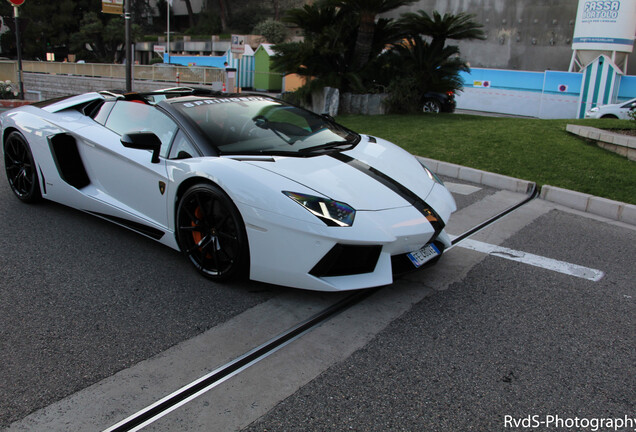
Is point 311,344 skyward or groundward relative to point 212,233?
groundward

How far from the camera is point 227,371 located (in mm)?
2566

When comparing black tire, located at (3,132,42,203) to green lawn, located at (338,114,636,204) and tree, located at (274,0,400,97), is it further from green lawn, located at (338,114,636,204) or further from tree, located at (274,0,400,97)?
tree, located at (274,0,400,97)

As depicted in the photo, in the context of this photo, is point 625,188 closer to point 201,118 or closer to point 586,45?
point 201,118

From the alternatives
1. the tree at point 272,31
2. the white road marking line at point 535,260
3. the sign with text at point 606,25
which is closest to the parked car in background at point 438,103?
the white road marking line at point 535,260

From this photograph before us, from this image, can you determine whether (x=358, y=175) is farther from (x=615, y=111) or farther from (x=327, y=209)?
(x=615, y=111)

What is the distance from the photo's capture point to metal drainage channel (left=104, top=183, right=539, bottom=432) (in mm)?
2197

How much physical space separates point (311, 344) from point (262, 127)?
1.92 metres

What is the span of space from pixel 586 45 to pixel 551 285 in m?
23.9

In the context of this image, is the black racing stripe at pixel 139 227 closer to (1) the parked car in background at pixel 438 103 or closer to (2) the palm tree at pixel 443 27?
(2) the palm tree at pixel 443 27

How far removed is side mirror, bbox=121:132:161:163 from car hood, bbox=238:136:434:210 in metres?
0.77

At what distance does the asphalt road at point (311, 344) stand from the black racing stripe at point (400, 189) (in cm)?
49

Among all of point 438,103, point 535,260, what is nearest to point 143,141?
point 535,260

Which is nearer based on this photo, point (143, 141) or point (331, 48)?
point (143, 141)

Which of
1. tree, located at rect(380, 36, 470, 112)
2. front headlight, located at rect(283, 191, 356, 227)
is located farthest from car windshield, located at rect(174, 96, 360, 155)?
tree, located at rect(380, 36, 470, 112)
